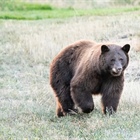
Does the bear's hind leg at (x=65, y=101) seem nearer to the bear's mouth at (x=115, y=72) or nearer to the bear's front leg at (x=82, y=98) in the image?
the bear's front leg at (x=82, y=98)

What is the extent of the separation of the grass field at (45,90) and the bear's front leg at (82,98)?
0.16 metres

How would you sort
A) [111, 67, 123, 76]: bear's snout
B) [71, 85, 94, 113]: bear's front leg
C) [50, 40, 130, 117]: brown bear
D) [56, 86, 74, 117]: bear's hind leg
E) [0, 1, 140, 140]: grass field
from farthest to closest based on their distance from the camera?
[56, 86, 74, 117]: bear's hind leg → [71, 85, 94, 113]: bear's front leg → [50, 40, 130, 117]: brown bear → [111, 67, 123, 76]: bear's snout → [0, 1, 140, 140]: grass field

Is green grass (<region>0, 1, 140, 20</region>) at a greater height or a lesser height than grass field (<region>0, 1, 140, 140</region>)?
lesser

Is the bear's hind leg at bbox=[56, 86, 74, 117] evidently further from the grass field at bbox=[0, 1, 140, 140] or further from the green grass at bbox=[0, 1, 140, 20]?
the green grass at bbox=[0, 1, 140, 20]

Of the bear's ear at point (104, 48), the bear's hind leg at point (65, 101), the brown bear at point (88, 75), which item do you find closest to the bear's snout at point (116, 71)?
the brown bear at point (88, 75)

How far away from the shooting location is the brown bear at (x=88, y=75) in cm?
938

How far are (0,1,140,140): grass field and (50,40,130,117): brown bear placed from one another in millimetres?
291

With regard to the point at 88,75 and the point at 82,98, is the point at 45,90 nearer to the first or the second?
the point at 82,98

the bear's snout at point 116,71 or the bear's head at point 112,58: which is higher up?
the bear's head at point 112,58

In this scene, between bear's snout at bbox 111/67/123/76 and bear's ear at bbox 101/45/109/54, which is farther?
bear's ear at bbox 101/45/109/54

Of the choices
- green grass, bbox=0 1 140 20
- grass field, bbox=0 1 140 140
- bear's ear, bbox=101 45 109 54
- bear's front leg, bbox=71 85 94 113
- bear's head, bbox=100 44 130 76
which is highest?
bear's ear, bbox=101 45 109 54

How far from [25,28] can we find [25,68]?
7694 millimetres

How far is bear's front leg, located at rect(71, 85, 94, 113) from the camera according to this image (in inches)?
382

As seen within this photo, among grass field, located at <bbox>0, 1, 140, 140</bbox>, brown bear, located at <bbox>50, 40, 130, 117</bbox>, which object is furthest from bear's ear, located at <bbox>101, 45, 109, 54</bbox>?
grass field, located at <bbox>0, 1, 140, 140</bbox>
